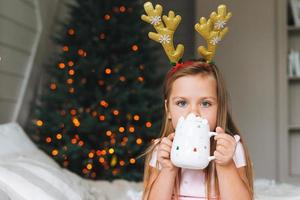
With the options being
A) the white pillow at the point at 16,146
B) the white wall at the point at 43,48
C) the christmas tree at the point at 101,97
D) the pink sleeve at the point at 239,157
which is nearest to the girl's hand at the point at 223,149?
the pink sleeve at the point at 239,157

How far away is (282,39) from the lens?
3422mm

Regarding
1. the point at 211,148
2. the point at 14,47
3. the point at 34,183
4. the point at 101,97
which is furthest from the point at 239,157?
the point at 14,47

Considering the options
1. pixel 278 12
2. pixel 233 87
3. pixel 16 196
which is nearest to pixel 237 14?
pixel 278 12

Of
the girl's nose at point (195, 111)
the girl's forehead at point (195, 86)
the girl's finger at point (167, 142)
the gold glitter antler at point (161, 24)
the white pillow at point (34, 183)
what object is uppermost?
the gold glitter antler at point (161, 24)

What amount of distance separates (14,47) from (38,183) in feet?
3.94

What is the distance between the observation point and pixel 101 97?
2.73 metres

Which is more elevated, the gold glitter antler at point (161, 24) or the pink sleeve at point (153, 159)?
the gold glitter antler at point (161, 24)

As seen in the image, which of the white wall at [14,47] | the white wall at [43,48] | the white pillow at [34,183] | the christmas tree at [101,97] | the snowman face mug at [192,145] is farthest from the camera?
the white wall at [43,48]

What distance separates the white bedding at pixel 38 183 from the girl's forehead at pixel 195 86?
58 centimetres

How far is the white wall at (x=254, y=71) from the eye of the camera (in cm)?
345

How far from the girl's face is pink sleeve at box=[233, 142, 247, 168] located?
9 centimetres

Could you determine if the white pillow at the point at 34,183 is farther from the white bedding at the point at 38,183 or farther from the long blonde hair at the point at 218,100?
the long blonde hair at the point at 218,100

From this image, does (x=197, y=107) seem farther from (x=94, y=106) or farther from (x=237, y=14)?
(x=237, y=14)

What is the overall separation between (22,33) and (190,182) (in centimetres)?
172
